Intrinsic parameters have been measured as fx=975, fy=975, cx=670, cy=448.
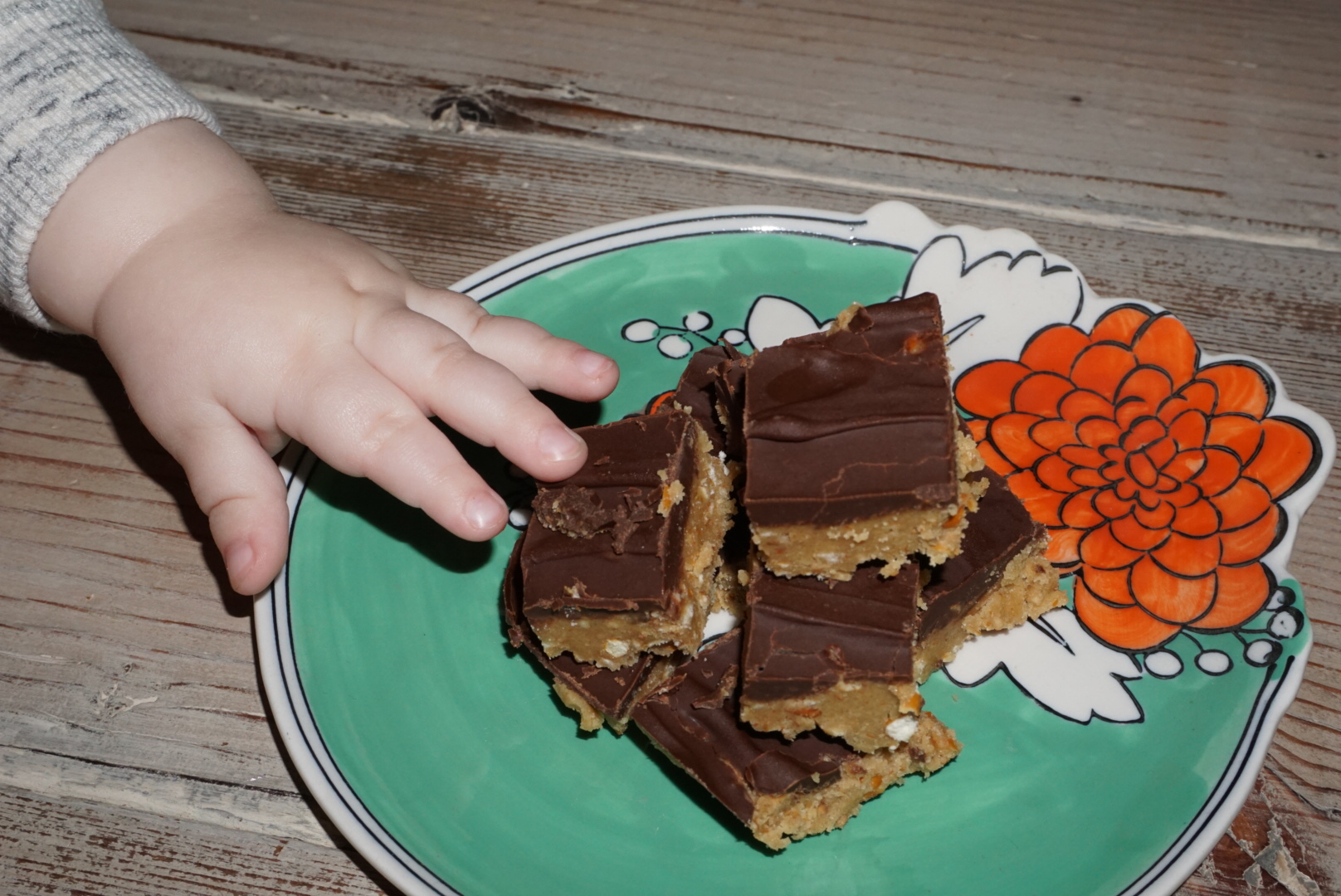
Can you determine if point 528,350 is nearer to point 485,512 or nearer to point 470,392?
point 470,392

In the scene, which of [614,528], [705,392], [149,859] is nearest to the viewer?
[614,528]

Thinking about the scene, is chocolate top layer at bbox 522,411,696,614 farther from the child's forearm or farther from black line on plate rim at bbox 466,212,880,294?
the child's forearm

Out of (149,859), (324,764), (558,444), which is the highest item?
(558,444)

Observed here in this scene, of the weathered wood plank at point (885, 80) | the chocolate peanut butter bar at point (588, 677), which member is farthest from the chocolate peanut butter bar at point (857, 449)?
the weathered wood plank at point (885, 80)

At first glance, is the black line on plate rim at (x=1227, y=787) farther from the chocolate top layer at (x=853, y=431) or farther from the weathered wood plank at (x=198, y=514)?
the chocolate top layer at (x=853, y=431)

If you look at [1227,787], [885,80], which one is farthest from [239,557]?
[885,80]

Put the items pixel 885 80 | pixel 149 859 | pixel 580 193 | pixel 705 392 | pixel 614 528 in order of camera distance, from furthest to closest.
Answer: pixel 885 80, pixel 580 193, pixel 705 392, pixel 149 859, pixel 614 528

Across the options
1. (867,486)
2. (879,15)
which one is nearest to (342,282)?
(867,486)
